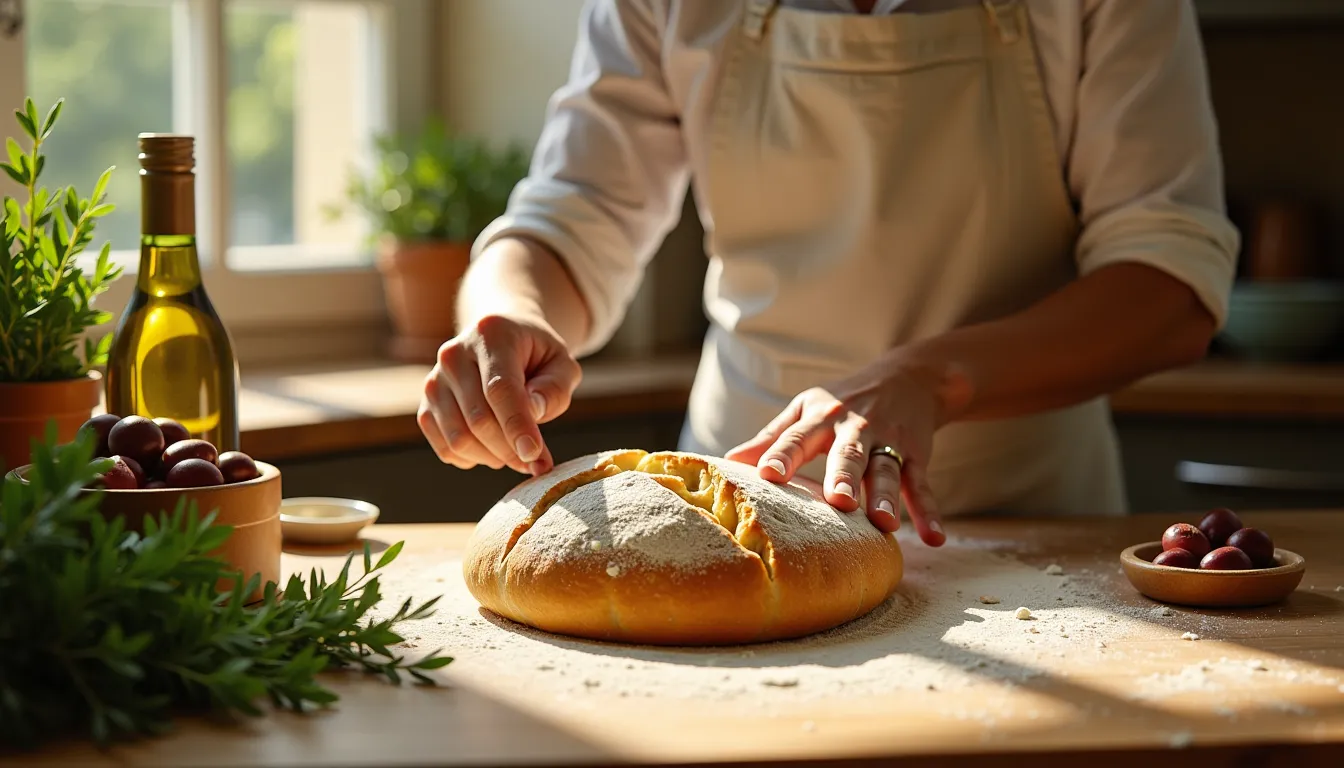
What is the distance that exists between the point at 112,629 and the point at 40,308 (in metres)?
0.47

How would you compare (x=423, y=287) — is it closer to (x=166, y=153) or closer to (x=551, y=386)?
(x=551, y=386)

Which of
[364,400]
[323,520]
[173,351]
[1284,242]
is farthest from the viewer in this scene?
[1284,242]

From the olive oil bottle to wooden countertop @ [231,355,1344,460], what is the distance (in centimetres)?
87

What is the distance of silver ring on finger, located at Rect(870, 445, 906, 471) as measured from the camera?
1.29 metres

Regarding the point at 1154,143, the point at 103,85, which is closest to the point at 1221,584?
the point at 1154,143

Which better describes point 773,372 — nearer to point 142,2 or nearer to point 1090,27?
point 1090,27

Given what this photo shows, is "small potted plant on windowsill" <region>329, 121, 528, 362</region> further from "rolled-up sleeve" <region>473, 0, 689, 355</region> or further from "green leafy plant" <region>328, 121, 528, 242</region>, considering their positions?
"rolled-up sleeve" <region>473, 0, 689, 355</region>

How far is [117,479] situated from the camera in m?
1.00

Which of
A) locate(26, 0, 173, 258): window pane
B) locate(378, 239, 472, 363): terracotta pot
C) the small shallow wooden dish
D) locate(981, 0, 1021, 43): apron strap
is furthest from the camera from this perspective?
locate(378, 239, 472, 363): terracotta pot

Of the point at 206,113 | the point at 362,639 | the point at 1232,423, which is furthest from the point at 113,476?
the point at 1232,423

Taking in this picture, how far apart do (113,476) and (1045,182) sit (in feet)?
3.42

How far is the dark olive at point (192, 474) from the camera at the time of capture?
1.03 metres

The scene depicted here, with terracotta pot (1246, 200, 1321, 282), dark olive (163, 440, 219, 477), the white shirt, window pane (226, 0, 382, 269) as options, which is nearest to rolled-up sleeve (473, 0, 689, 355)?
the white shirt

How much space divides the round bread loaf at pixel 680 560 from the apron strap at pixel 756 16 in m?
0.64
